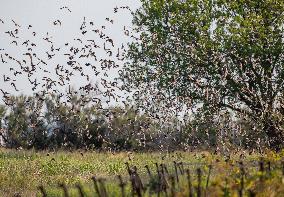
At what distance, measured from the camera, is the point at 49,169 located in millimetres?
16453

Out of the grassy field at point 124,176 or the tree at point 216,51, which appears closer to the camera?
the grassy field at point 124,176

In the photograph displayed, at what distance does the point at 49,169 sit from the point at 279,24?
1535 cm

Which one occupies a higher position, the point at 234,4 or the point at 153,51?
the point at 234,4

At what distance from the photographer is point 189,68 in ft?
87.8

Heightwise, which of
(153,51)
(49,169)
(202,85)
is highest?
(153,51)

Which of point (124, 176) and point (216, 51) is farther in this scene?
point (216, 51)

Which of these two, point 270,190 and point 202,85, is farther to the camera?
point 202,85

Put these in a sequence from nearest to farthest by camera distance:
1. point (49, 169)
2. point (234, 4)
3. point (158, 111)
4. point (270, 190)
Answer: point (270, 190) < point (49, 169) < point (158, 111) < point (234, 4)

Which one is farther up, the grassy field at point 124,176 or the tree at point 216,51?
the tree at point 216,51

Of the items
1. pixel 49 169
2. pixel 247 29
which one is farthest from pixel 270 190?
pixel 247 29

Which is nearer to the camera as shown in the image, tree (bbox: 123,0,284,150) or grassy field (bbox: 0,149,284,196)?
grassy field (bbox: 0,149,284,196)

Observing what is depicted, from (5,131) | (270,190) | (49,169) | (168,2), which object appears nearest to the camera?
(270,190)

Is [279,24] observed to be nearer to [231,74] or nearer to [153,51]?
[231,74]

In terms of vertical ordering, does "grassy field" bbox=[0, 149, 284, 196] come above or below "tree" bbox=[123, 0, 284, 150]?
below
